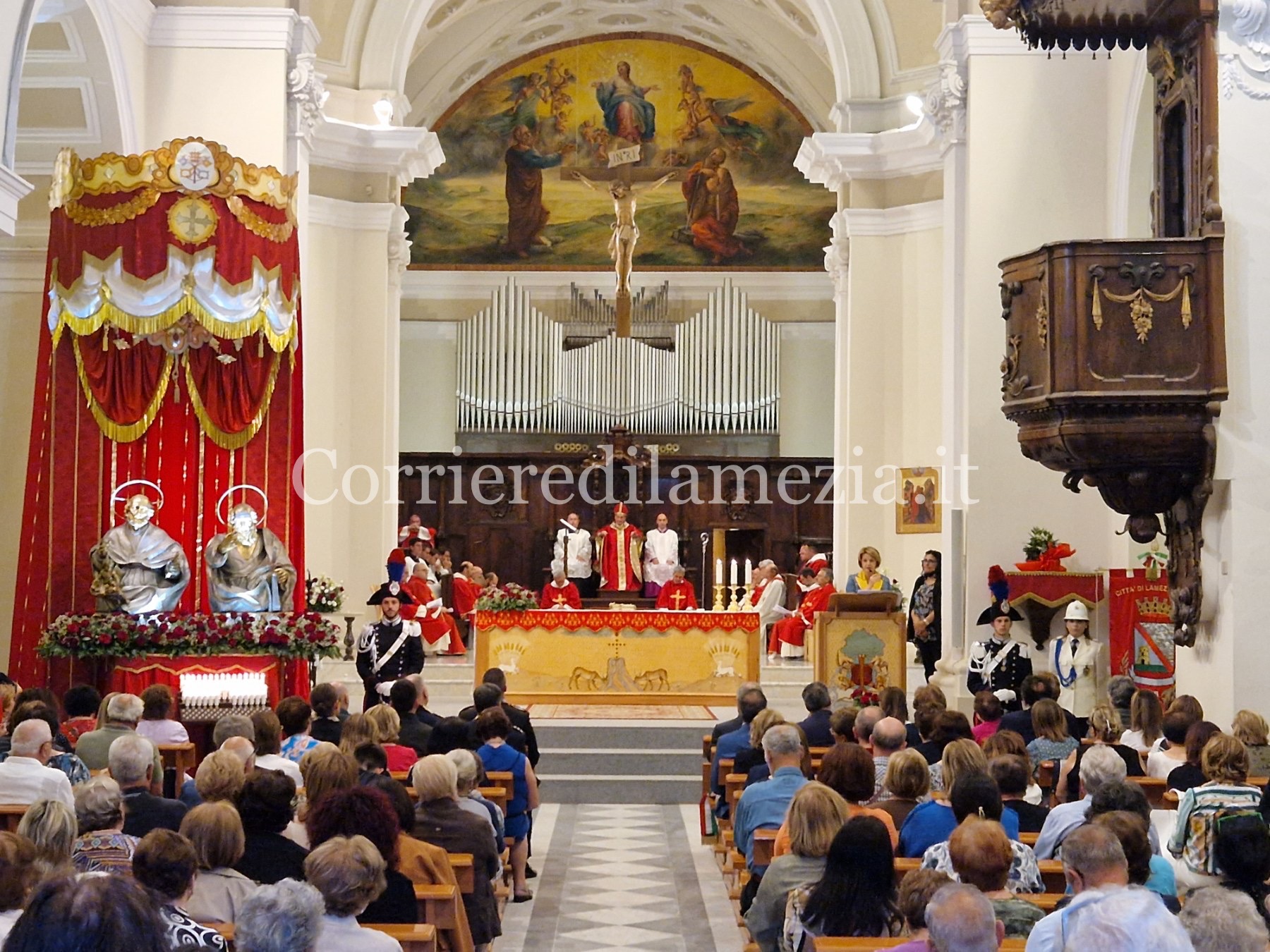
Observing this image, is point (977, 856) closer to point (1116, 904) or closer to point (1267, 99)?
point (1116, 904)

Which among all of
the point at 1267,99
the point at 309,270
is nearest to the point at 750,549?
the point at 309,270

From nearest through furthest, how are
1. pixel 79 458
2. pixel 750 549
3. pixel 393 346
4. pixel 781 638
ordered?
pixel 79 458 → pixel 781 638 → pixel 393 346 → pixel 750 549

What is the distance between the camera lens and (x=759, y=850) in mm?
6449

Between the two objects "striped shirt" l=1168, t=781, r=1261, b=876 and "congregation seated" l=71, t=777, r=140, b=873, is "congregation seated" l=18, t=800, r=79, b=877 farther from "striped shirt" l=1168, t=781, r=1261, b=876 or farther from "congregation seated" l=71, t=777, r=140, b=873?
"striped shirt" l=1168, t=781, r=1261, b=876

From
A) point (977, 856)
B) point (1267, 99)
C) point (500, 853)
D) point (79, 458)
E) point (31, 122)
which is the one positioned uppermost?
point (31, 122)

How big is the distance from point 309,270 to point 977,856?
14.8m

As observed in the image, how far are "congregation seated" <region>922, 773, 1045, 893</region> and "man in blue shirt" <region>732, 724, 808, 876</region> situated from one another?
1083mm

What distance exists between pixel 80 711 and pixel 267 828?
3.59m

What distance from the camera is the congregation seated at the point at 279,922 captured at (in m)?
3.72

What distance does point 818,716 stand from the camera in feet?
29.5

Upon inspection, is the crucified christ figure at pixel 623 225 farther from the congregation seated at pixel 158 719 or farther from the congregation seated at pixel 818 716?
the congregation seated at pixel 158 719

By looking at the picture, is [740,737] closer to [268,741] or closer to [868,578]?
[268,741]

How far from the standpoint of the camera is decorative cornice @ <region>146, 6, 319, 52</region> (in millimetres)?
13781

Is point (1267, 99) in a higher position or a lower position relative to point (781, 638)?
higher
